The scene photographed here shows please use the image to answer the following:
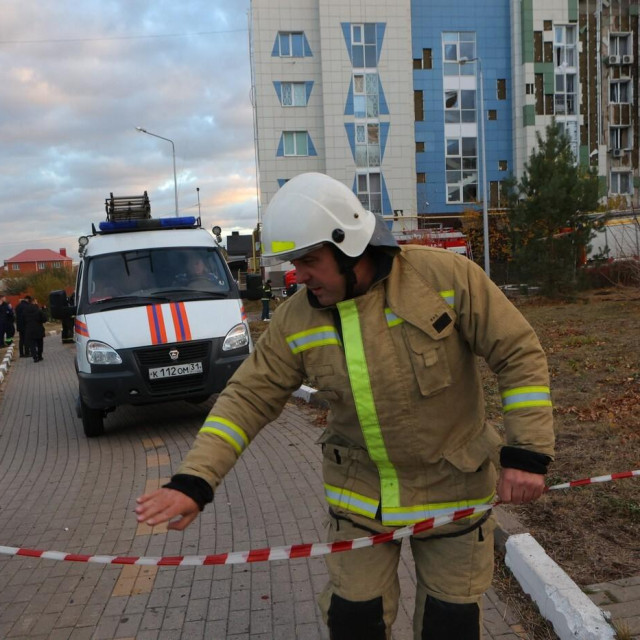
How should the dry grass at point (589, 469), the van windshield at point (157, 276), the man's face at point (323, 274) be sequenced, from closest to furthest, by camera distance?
1. the man's face at point (323, 274)
2. the dry grass at point (589, 469)
3. the van windshield at point (157, 276)

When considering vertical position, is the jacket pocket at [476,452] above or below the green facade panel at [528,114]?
below

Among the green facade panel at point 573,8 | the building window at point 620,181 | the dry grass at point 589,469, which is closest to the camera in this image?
the dry grass at point 589,469

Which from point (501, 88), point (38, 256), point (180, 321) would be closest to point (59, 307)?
point (180, 321)

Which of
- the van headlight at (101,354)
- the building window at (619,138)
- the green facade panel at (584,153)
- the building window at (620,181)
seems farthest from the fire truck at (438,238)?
the van headlight at (101,354)

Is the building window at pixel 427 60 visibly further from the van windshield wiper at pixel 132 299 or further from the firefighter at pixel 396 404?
the firefighter at pixel 396 404

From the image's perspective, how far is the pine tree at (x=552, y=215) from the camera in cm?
2196

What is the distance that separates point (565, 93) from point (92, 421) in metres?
45.8

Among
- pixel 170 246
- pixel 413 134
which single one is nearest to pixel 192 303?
pixel 170 246

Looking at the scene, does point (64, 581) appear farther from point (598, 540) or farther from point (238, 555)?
point (598, 540)

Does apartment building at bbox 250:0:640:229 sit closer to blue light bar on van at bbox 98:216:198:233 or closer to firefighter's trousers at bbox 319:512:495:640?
blue light bar on van at bbox 98:216:198:233

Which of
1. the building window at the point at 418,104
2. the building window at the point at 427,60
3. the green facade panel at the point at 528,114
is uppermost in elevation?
the building window at the point at 427,60

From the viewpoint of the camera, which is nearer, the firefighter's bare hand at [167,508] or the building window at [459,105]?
the firefighter's bare hand at [167,508]

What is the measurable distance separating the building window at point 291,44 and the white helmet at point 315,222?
43595 millimetres

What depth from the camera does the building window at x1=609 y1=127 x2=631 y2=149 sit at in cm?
4850
